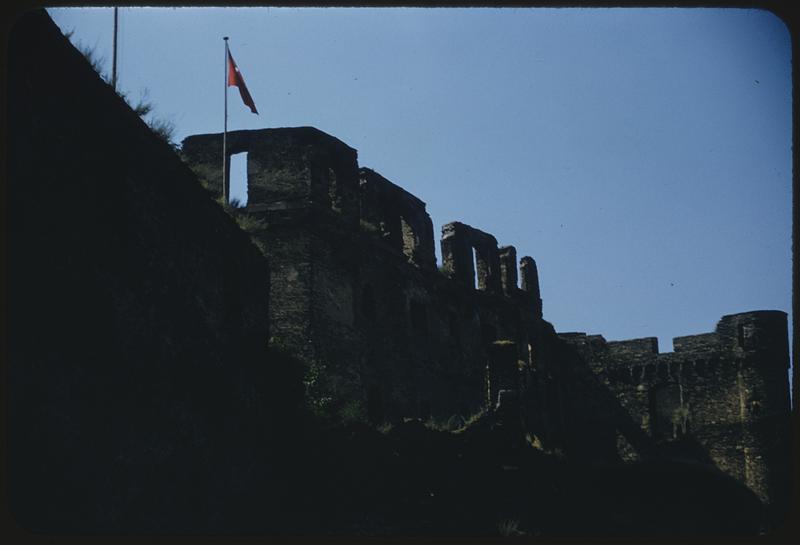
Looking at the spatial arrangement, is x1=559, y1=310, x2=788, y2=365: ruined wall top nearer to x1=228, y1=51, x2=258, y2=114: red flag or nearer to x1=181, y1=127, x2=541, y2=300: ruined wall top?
x1=181, y1=127, x2=541, y2=300: ruined wall top

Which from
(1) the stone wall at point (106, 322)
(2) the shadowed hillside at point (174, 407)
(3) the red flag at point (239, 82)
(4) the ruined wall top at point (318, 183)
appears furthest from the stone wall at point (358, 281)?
(1) the stone wall at point (106, 322)

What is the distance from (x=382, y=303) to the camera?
26328 mm

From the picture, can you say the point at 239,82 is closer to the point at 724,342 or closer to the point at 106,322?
the point at 106,322

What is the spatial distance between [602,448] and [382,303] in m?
13.6

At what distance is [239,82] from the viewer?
A: 22469 mm

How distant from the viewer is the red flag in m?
22.3

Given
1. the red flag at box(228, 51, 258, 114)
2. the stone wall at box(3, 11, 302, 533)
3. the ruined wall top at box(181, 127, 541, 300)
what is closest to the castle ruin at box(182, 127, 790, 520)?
the ruined wall top at box(181, 127, 541, 300)

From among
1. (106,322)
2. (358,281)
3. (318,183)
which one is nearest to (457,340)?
(358,281)

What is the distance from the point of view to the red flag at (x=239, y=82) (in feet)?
73.2

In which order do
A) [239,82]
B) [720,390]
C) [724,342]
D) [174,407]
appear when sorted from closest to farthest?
[174,407], [239,82], [720,390], [724,342]

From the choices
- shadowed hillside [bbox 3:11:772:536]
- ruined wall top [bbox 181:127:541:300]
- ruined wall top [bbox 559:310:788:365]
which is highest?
ruined wall top [bbox 181:127:541:300]

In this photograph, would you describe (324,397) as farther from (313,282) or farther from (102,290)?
(102,290)

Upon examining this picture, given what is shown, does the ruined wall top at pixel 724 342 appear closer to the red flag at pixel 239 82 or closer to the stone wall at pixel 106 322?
the red flag at pixel 239 82

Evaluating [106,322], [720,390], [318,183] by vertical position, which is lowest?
[106,322]
